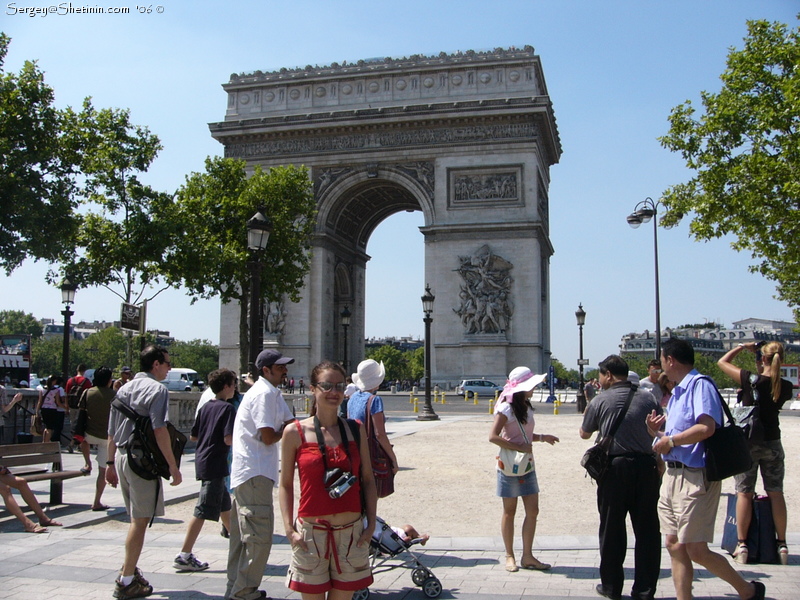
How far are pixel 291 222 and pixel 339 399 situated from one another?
28.3 meters

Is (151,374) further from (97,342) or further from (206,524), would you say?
(97,342)

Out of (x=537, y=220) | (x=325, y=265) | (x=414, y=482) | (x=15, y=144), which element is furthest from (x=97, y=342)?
(x=414, y=482)

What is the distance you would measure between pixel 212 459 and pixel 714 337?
7150 inches

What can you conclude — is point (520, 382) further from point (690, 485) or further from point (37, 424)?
point (37, 424)

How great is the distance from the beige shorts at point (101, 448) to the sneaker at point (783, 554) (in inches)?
296

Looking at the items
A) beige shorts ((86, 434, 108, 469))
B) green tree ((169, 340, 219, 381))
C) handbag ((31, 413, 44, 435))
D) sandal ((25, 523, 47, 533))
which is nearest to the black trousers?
sandal ((25, 523, 47, 533))

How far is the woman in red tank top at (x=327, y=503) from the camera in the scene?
440 cm

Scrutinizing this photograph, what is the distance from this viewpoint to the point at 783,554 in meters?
6.84

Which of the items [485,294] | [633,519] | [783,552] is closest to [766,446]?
[783,552]

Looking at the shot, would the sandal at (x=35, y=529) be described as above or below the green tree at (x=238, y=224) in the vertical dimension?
below

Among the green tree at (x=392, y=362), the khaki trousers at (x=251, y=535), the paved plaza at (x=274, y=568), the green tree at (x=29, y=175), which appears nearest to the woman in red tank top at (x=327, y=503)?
the khaki trousers at (x=251, y=535)

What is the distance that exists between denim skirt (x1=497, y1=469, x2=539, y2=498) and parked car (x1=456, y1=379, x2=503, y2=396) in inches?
1231

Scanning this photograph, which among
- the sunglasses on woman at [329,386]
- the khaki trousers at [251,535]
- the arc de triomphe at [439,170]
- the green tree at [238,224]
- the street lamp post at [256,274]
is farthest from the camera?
the arc de triomphe at [439,170]

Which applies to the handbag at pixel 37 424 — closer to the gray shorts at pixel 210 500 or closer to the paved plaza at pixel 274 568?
the paved plaza at pixel 274 568
